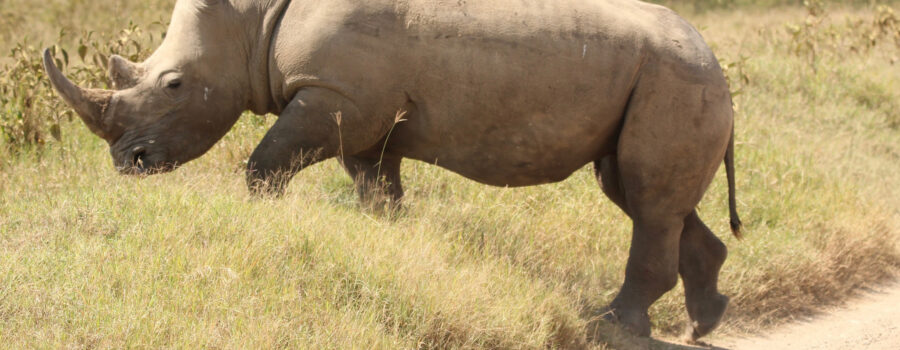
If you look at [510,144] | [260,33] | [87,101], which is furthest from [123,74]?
[510,144]

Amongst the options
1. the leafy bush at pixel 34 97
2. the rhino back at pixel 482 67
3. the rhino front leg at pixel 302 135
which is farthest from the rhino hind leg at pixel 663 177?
the leafy bush at pixel 34 97

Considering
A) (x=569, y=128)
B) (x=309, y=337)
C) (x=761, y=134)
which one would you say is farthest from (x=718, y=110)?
(x=761, y=134)

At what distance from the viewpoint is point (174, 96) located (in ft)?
16.5

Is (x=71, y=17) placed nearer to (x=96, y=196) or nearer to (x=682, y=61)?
(x=96, y=196)

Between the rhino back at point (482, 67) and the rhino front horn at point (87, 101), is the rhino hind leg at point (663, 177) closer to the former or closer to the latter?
the rhino back at point (482, 67)

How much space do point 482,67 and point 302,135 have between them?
98cm

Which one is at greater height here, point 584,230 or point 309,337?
point 309,337

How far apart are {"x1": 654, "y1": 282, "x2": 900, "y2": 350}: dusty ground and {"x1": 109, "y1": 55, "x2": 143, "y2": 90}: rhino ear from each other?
3264 mm

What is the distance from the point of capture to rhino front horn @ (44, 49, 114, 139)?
4.96 m

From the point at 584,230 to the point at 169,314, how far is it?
3340mm

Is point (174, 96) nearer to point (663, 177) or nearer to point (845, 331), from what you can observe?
point (663, 177)

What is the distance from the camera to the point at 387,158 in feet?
18.9

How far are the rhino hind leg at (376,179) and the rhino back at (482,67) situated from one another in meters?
0.43

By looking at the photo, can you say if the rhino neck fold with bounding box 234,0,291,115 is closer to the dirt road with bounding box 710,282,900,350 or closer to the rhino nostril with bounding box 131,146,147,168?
the rhino nostril with bounding box 131,146,147,168
